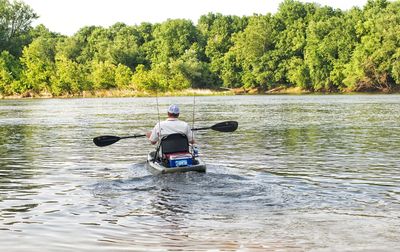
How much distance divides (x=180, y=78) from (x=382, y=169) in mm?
123386

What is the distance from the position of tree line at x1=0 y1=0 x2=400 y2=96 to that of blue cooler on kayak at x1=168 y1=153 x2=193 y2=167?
104 meters

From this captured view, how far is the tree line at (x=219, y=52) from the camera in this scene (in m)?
120

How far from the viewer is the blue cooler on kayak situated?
1487cm

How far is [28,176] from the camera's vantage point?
16766mm

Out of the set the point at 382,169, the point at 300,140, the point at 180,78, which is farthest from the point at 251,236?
the point at 180,78

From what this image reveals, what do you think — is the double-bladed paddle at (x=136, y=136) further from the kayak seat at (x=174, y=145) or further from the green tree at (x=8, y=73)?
the green tree at (x=8, y=73)

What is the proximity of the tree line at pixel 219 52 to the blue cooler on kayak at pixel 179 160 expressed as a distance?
340ft

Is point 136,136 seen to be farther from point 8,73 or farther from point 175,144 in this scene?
point 8,73

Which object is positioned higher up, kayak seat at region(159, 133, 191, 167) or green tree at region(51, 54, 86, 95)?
green tree at region(51, 54, 86, 95)

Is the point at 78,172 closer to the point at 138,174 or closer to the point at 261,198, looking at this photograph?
the point at 138,174

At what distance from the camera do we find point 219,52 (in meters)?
158

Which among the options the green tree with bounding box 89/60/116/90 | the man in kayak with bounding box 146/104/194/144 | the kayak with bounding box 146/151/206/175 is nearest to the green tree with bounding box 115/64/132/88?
the green tree with bounding box 89/60/116/90

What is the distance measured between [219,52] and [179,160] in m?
144

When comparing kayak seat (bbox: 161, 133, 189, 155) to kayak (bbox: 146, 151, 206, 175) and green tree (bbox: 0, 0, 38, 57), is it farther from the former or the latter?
green tree (bbox: 0, 0, 38, 57)
